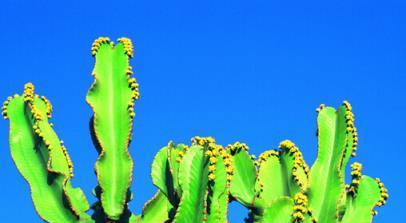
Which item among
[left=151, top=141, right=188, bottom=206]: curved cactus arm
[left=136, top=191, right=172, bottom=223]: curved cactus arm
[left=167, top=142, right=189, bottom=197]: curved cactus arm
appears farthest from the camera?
[left=136, top=191, right=172, bottom=223]: curved cactus arm

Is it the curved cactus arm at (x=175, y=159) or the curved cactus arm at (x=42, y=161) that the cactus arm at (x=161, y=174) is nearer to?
the curved cactus arm at (x=175, y=159)

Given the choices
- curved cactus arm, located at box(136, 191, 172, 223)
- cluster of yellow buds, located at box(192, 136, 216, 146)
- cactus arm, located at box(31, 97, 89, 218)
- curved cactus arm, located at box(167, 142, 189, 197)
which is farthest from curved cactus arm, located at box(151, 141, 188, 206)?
cactus arm, located at box(31, 97, 89, 218)

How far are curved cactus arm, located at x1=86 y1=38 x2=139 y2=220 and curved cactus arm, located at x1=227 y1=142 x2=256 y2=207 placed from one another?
2.68 feet

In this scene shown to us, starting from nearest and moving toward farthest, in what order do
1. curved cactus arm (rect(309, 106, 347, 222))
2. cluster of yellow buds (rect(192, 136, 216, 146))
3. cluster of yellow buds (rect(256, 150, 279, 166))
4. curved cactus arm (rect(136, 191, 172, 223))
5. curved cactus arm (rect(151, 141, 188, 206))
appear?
cluster of yellow buds (rect(192, 136, 216, 146)) → curved cactus arm (rect(151, 141, 188, 206)) → curved cactus arm (rect(309, 106, 347, 222)) → curved cactus arm (rect(136, 191, 172, 223)) → cluster of yellow buds (rect(256, 150, 279, 166))

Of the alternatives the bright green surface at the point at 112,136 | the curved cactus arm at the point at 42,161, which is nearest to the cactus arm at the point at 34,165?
the curved cactus arm at the point at 42,161

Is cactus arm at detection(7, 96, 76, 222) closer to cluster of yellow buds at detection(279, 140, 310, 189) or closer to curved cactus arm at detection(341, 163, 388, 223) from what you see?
cluster of yellow buds at detection(279, 140, 310, 189)

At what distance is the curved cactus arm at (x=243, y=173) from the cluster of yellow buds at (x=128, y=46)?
108cm

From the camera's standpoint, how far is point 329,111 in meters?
7.02

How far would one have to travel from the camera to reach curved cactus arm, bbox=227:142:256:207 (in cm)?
664

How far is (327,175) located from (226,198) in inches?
42.9

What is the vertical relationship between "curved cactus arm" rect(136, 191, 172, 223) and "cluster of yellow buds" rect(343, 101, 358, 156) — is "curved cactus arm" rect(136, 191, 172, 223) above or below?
below

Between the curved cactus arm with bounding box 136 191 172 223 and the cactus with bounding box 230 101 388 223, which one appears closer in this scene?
the cactus with bounding box 230 101 388 223

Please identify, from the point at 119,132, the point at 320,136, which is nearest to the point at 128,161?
the point at 119,132

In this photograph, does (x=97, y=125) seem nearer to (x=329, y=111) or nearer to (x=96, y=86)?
(x=96, y=86)
